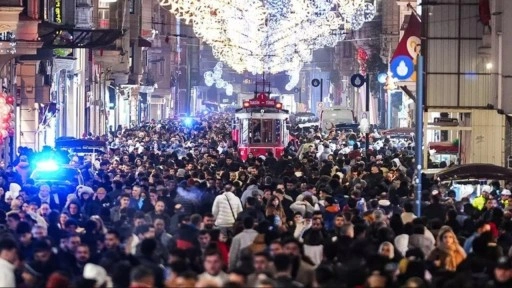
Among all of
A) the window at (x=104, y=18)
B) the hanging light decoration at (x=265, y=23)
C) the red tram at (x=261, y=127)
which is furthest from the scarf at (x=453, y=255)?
the window at (x=104, y=18)

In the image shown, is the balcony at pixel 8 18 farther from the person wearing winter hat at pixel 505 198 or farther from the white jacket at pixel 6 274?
the white jacket at pixel 6 274

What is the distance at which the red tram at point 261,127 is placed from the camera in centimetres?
4950

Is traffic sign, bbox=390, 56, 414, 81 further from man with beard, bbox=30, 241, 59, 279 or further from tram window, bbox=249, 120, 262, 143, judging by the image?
tram window, bbox=249, 120, 262, 143

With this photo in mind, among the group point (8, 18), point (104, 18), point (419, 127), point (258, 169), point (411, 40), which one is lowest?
point (258, 169)

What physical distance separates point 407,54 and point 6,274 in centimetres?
1763

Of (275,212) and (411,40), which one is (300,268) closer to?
(275,212)

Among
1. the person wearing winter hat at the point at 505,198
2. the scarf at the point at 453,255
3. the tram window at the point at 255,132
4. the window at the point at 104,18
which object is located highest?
the window at the point at 104,18

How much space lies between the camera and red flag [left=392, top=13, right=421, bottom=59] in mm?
32062

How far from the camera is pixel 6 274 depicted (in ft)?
45.4

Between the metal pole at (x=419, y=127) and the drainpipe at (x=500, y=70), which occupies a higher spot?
the drainpipe at (x=500, y=70)

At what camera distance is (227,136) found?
62375 mm

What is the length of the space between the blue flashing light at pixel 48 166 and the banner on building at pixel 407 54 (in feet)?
21.8

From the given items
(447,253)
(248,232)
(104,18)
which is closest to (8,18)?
(248,232)

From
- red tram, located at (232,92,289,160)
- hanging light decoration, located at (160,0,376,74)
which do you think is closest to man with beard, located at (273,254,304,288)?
hanging light decoration, located at (160,0,376,74)
